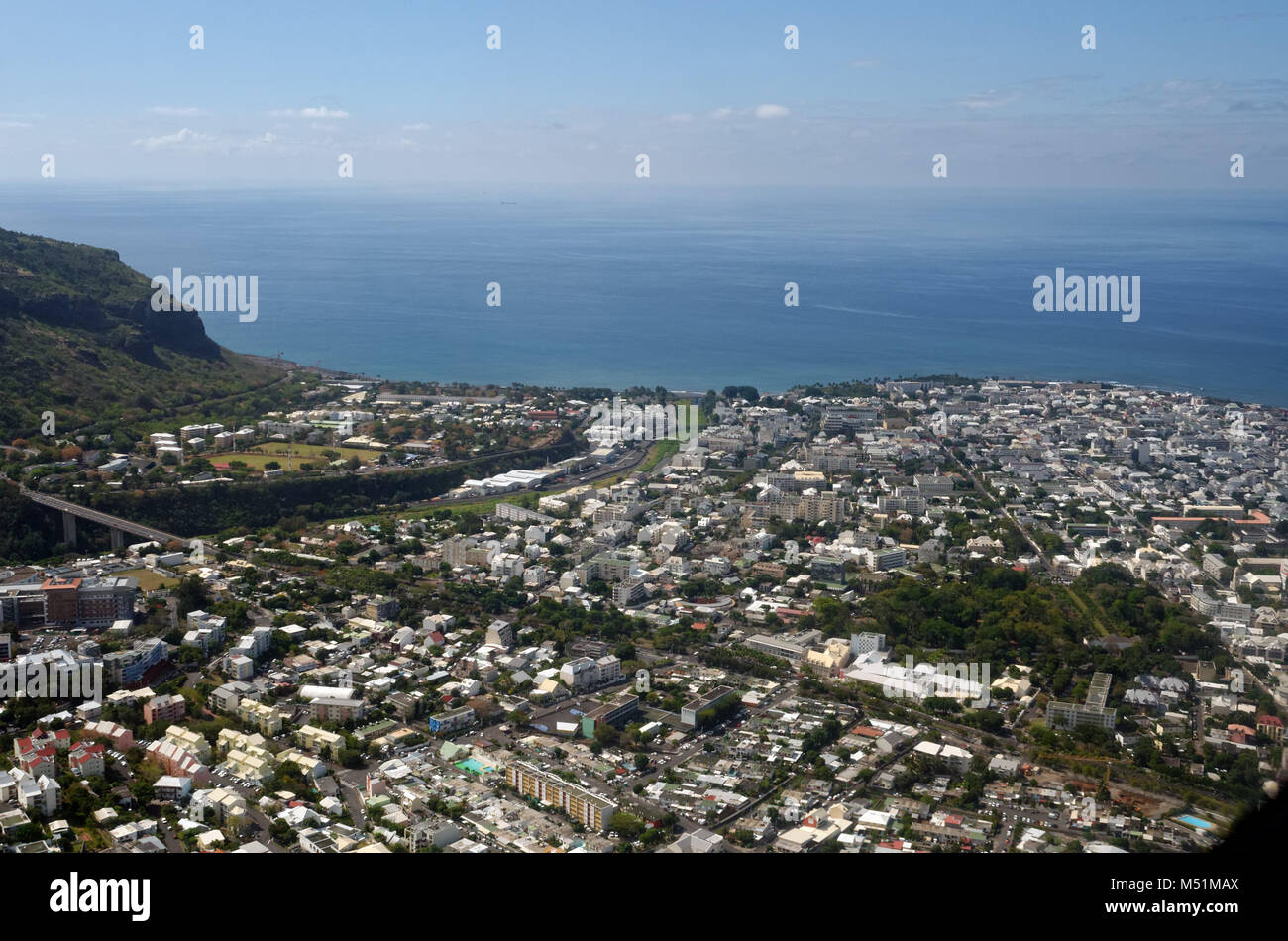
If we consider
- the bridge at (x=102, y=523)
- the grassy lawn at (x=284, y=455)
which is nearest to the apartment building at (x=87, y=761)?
Answer: the bridge at (x=102, y=523)

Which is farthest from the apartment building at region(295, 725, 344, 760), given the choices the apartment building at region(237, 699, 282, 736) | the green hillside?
the green hillside

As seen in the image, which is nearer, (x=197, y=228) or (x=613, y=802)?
(x=613, y=802)

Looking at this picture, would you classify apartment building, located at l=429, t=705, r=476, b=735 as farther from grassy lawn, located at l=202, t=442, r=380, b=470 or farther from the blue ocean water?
the blue ocean water

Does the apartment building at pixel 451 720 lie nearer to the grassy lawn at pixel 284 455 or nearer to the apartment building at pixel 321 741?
the apartment building at pixel 321 741

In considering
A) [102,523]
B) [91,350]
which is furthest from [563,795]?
[91,350]

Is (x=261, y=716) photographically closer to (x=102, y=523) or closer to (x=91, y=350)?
(x=102, y=523)
